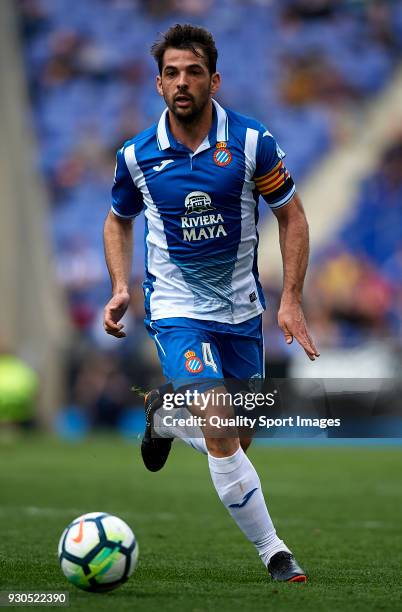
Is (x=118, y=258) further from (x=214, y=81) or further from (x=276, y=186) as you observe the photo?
(x=214, y=81)

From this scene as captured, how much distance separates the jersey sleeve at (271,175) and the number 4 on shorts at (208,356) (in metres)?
0.72

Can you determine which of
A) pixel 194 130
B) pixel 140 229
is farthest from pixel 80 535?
pixel 140 229

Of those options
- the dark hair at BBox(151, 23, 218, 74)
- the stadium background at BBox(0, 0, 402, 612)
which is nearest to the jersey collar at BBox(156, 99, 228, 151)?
the dark hair at BBox(151, 23, 218, 74)

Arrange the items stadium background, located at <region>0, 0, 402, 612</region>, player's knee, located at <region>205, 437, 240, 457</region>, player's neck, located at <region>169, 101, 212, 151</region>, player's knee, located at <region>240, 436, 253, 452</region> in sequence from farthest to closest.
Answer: stadium background, located at <region>0, 0, 402, 612</region> → player's knee, located at <region>240, 436, 253, 452</region> → player's neck, located at <region>169, 101, 212, 151</region> → player's knee, located at <region>205, 437, 240, 457</region>

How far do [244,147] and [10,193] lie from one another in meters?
17.0

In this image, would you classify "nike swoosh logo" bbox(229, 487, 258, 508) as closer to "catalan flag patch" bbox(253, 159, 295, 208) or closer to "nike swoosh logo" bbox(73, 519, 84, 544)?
"nike swoosh logo" bbox(73, 519, 84, 544)

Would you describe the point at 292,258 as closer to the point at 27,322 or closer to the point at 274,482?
the point at 274,482

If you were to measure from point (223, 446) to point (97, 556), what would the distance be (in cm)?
79

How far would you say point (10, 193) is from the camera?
2189cm

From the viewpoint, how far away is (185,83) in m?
5.22

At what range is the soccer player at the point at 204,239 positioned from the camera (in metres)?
5.21

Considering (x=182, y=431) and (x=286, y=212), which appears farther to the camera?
(x=286, y=212)

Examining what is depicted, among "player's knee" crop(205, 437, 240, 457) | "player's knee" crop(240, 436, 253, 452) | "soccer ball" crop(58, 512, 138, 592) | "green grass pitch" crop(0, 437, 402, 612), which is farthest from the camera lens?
"player's knee" crop(240, 436, 253, 452)

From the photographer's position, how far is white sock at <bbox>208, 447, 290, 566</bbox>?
503 centimetres
